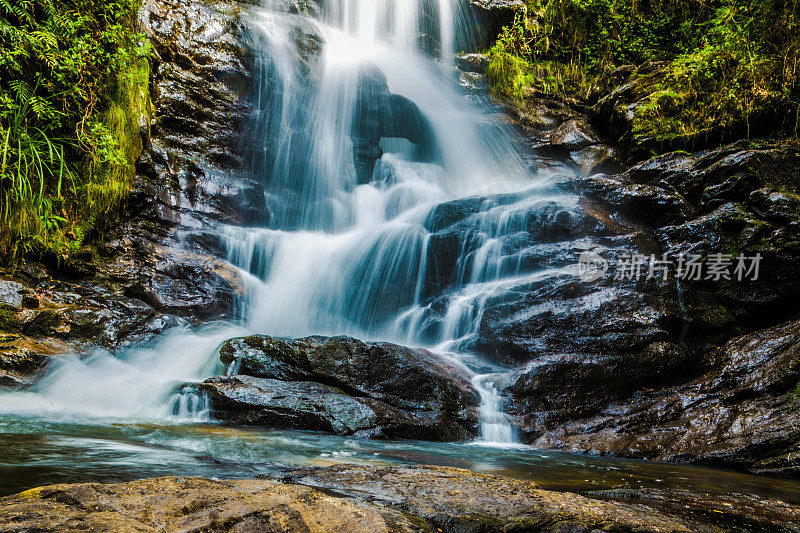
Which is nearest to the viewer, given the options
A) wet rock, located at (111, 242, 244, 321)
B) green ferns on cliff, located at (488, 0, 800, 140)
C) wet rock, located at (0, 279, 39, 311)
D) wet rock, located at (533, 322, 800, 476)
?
wet rock, located at (533, 322, 800, 476)

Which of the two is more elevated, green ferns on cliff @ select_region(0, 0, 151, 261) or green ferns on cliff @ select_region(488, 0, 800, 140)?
green ferns on cliff @ select_region(488, 0, 800, 140)

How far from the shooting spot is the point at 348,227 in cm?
1068

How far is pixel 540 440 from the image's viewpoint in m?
5.08

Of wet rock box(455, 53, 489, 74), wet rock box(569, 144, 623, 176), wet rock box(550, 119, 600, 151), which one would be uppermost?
wet rock box(455, 53, 489, 74)

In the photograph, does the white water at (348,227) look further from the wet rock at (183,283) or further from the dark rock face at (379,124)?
the wet rock at (183,283)

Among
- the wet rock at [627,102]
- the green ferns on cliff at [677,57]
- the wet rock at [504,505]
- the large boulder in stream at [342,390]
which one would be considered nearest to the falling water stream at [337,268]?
the large boulder in stream at [342,390]

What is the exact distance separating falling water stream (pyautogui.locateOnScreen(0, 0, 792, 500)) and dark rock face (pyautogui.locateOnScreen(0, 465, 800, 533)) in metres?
0.80

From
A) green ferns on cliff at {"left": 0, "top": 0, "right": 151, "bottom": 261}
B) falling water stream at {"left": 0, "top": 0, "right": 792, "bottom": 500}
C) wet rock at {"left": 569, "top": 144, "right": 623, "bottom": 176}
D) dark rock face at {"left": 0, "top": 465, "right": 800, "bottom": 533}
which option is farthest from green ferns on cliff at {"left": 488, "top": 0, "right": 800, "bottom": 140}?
green ferns on cliff at {"left": 0, "top": 0, "right": 151, "bottom": 261}

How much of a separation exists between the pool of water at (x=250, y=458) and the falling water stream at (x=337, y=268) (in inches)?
1.0

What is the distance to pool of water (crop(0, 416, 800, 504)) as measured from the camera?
246 cm

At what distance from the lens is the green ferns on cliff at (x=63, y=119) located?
237 inches

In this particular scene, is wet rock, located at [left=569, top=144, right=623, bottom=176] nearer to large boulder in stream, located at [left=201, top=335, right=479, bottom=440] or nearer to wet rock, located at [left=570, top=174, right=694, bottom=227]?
wet rock, located at [left=570, top=174, right=694, bottom=227]

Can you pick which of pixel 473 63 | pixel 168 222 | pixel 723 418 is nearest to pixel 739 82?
pixel 723 418

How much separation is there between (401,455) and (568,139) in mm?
10545
